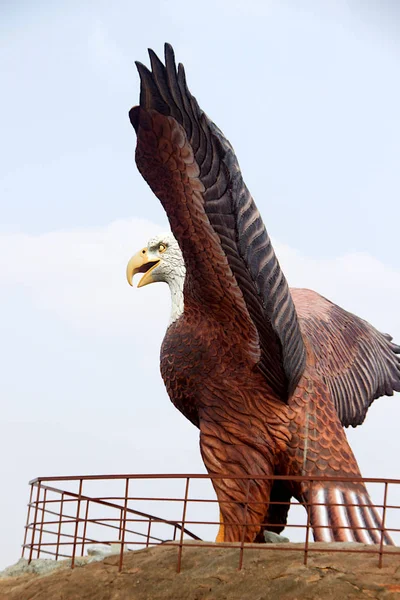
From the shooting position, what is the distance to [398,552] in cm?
636

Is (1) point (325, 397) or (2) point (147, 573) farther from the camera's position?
(1) point (325, 397)

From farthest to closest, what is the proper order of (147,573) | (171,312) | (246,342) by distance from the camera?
(171,312) < (246,342) < (147,573)

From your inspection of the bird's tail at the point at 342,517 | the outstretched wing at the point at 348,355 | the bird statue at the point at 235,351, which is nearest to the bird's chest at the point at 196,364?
the bird statue at the point at 235,351

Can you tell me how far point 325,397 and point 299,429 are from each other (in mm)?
602

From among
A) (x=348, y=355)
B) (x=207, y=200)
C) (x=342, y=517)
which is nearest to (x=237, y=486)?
(x=342, y=517)

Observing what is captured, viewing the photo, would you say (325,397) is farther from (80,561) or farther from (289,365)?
(80,561)

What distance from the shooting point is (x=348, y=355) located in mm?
11281

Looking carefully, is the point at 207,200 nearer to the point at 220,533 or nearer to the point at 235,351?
the point at 235,351

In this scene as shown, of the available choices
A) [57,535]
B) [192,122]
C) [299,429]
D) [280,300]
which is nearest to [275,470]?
[299,429]

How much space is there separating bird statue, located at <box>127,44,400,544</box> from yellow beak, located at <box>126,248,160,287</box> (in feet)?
2.60

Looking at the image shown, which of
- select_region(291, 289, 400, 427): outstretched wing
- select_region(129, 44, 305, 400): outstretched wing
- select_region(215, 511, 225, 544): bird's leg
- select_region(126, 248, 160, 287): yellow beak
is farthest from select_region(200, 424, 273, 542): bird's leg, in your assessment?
select_region(126, 248, 160, 287): yellow beak

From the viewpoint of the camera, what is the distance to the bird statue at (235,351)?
28.3 feet

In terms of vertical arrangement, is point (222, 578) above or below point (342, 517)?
below

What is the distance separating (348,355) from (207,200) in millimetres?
3516
